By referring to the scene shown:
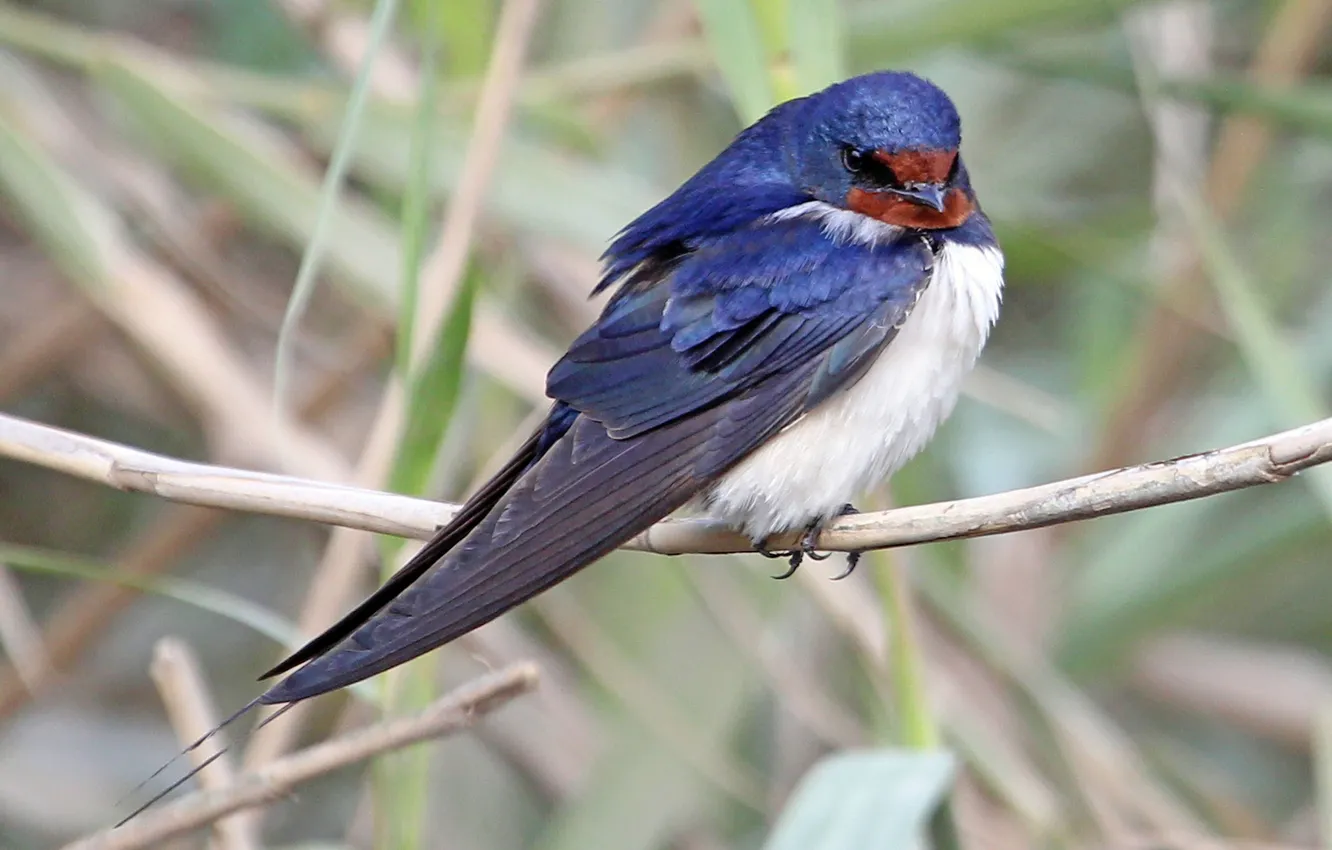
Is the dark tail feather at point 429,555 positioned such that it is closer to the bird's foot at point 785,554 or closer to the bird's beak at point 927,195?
the bird's foot at point 785,554

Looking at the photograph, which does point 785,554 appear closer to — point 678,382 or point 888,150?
point 678,382

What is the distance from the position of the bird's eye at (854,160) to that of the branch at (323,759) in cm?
50

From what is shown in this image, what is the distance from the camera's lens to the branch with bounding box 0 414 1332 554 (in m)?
0.82

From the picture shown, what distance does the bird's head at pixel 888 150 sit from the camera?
120cm

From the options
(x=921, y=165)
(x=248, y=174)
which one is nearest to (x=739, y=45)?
(x=921, y=165)

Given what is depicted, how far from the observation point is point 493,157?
1258mm

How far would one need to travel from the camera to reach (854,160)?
4.09 ft

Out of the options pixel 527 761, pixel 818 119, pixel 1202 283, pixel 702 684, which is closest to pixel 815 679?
pixel 702 684

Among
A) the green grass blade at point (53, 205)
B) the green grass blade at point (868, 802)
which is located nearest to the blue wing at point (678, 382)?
the green grass blade at point (868, 802)

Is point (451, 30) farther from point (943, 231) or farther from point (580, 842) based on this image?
point (580, 842)

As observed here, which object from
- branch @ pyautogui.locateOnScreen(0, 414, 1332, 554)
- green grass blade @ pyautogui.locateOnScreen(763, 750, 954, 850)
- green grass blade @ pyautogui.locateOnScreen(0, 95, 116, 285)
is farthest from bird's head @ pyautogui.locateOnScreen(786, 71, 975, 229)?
green grass blade @ pyautogui.locateOnScreen(0, 95, 116, 285)

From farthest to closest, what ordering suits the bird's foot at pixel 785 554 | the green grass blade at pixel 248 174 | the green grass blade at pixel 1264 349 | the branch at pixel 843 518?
the green grass blade at pixel 248 174 < the green grass blade at pixel 1264 349 < the bird's foot at pixel 785 554 < the branch at pixel 843 518

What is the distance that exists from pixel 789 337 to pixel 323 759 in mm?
437

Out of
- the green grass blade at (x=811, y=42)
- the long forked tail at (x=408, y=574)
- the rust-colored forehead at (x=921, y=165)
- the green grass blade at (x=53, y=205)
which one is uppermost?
the green grass blade at (x=53, y=205)
